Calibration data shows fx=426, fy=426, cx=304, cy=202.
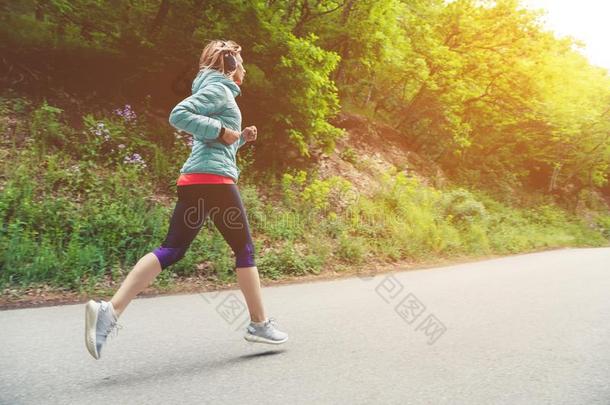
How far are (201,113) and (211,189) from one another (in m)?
0.51

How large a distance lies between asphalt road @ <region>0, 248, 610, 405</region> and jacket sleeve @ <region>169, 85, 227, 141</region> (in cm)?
157

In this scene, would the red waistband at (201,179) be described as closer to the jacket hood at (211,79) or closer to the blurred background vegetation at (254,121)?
the jacket hood at (211,79)

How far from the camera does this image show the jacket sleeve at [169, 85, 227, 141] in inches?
109

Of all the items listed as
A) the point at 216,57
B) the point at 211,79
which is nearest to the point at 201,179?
the point at 211,79

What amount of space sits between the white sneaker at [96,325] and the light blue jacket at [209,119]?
1.02 meters

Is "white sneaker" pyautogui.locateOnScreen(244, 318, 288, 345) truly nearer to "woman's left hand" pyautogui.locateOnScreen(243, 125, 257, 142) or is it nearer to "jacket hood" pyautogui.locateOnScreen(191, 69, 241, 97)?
"woman's left hand" pyautogui.locateOnScreen(243, 125, 257, 142)

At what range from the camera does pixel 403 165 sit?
49.8 feet

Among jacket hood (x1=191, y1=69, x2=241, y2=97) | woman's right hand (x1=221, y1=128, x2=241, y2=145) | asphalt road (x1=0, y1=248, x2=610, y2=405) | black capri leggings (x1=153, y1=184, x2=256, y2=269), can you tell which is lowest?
asphalt road (x1=0, y1=248, x2=610, y2=405)

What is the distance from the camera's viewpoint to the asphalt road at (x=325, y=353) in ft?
8.29

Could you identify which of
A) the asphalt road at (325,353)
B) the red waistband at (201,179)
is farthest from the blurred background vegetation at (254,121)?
the red waistband at (201,179)

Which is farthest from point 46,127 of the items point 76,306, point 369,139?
point 369,139

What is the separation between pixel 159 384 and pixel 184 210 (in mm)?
1098

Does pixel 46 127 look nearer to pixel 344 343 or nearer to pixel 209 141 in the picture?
pixel 209 141

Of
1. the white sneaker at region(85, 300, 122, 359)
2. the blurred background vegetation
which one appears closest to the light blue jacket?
the white sneaker at region(85, 300, 122, 359)
